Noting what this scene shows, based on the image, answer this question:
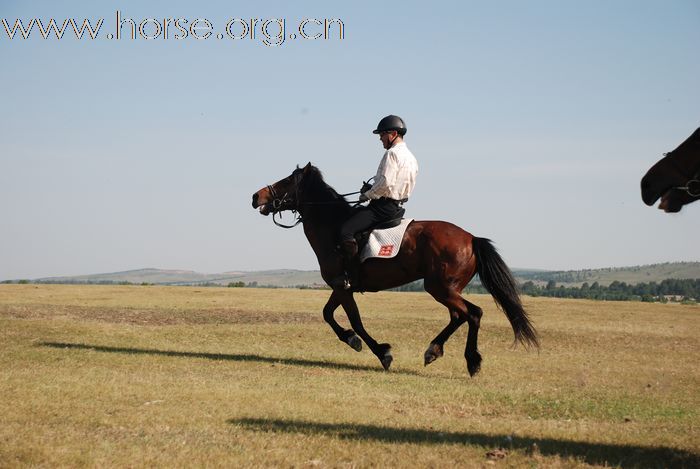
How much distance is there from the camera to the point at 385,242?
14.7 metres

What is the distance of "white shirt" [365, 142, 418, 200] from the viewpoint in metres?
14.6

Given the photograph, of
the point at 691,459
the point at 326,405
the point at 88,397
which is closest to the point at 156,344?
the point at 88,397

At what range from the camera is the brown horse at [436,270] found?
14273 mm

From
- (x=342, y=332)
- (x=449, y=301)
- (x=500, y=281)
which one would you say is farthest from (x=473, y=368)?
(x=342, y=332)

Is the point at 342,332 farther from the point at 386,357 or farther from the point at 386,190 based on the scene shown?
the point at 386,190

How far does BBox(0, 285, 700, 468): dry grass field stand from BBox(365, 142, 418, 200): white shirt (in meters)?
3.23

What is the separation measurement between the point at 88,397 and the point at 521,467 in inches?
238

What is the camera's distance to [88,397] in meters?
10.9

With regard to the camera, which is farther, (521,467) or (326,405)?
(326,405)

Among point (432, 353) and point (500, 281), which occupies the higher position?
point (500, 281)

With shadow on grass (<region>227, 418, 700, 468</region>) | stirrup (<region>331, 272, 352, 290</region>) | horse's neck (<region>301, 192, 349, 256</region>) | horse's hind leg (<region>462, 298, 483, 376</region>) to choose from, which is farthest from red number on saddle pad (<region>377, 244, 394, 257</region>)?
shadow on grass (<region>227, 418, 700, 468</region>)

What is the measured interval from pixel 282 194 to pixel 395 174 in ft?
9.41

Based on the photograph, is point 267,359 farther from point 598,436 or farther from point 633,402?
point 598,436

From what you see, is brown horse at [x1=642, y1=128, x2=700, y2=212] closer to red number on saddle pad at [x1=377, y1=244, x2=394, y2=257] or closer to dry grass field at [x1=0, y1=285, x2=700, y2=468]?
dry grass field at [x1=0, y1=285, x2=700, y2=468]
